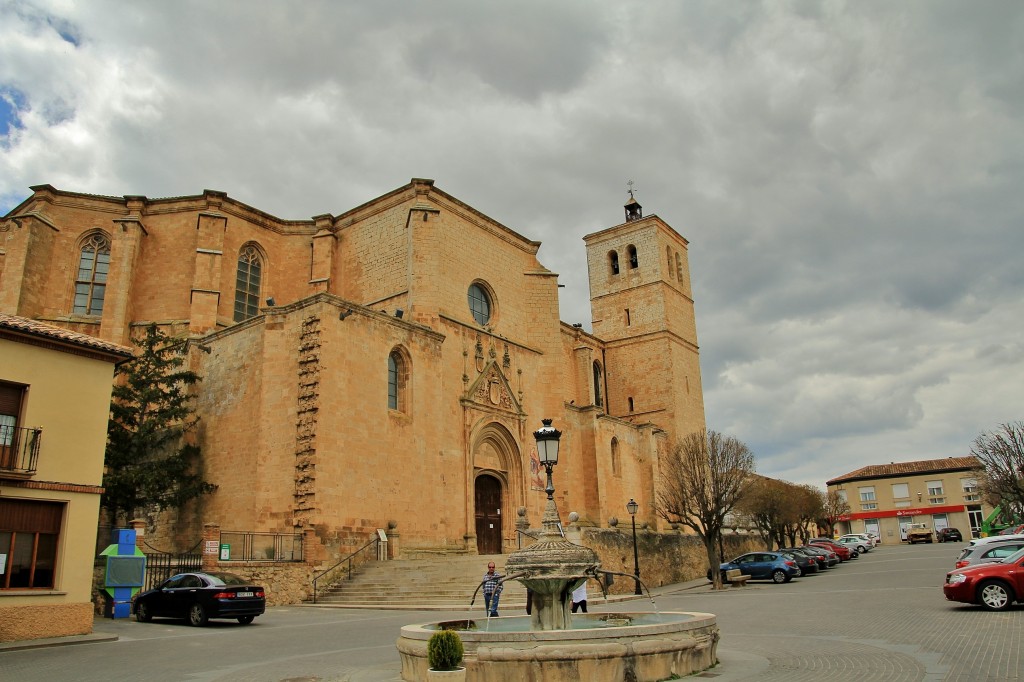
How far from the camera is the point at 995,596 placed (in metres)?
13.7

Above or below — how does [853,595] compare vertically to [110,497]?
below

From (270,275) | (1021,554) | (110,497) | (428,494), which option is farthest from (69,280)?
(1021,554)

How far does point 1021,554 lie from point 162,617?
1762 centimetres

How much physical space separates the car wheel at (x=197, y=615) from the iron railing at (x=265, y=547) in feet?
16.3

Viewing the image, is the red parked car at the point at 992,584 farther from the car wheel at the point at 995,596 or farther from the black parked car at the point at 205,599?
the black parked car at the point at 205,599

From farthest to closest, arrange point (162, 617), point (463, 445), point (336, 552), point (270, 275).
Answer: point (270, 275) < point (463, 445) < point (336, 552) < point (162, 617)

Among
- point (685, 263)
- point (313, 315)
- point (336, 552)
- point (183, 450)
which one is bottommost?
point (336, 552)

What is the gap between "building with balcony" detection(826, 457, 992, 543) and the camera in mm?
69312

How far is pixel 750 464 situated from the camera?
31.8 m

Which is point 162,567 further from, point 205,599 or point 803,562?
point 803,562

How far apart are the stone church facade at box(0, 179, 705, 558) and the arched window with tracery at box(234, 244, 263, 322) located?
0.26ft

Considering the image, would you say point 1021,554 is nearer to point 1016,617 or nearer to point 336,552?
point 1016,617

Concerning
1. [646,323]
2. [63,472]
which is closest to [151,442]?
[63,472]

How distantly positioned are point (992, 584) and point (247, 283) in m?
26.5
